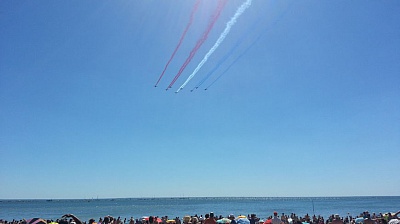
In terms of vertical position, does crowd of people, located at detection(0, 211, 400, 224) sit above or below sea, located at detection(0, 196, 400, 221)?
above

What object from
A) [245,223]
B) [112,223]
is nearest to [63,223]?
[112,223]

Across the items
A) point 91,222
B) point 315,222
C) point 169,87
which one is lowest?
point 315,222

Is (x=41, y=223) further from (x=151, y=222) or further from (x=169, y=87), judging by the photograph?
(x=169, y=87)

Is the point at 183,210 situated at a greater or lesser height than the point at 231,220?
lesser

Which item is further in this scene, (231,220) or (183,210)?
(183,210)

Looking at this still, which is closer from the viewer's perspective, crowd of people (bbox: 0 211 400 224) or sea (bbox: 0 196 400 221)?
crowd of people (bbox: 0 211 400 224)

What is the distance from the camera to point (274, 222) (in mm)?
14602

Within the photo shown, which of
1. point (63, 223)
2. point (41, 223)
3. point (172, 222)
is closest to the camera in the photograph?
point (63, 223)

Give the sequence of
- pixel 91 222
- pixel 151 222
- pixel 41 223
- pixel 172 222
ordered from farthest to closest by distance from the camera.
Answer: pixel 172 222, pixel 91 222, pixel 41 223, pixel 151 222

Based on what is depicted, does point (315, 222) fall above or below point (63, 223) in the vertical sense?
below

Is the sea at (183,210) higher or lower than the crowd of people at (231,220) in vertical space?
lower

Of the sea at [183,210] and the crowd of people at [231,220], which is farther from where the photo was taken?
the sea at [183,210]

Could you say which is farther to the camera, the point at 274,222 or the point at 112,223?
the point at 112,223

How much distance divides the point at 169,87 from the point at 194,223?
8.08m
